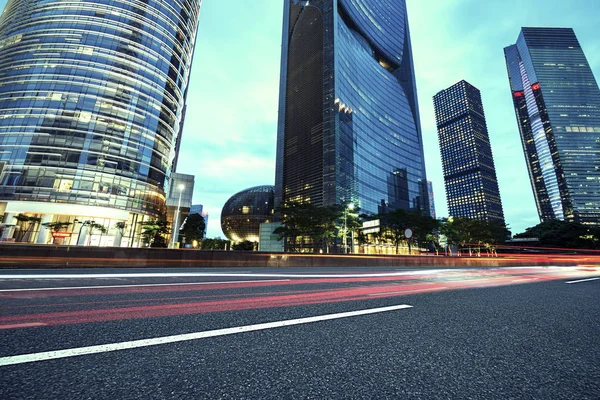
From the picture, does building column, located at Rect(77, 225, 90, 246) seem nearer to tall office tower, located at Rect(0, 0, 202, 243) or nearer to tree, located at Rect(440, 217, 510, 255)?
tall office tower, located at Rect(0, 0, 202, 243)

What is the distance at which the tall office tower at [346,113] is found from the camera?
273 feet

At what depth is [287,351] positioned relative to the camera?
1956 mm

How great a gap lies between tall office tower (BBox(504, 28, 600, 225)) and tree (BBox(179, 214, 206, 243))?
184 meters

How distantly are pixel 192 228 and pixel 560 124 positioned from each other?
215732 millimetres

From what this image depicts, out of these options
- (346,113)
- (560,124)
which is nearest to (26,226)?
(346,113)

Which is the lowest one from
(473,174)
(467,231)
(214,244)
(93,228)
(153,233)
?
(214,244)

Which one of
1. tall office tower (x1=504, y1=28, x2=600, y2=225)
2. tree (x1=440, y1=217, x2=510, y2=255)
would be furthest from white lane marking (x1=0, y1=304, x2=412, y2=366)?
tall office tower (x1=504, y1=28, x2=600, y2=225)

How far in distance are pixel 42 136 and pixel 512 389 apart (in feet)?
226

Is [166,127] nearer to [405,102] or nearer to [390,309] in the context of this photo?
[390,309]

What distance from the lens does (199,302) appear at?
3795 millimetres

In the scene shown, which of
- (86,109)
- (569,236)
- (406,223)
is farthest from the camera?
(569,236)

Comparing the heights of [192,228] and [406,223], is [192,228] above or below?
below

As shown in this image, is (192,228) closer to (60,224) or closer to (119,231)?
(119,231)

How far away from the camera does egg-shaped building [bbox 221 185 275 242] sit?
107625mm
